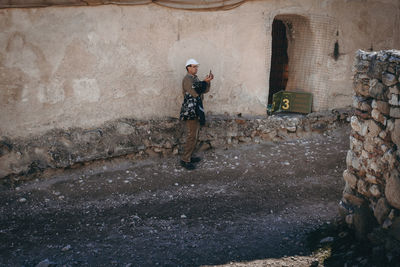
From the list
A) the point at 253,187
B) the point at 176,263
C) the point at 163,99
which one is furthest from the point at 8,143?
the point at 253,187

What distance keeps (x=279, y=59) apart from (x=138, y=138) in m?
3.51

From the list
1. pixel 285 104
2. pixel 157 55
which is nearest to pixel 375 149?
pixel 157 55

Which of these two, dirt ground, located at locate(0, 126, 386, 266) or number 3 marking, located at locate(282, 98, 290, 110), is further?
number 3 marking, located at locate(282, 98, 290, 110)

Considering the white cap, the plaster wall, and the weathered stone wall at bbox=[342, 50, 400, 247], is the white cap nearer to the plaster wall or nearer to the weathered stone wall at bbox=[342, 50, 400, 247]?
the plaster wall

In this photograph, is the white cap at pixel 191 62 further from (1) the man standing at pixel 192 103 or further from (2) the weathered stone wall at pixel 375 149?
(2) the weathered stone wall at pixel 375 149

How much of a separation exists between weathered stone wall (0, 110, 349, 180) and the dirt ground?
208 millimetres

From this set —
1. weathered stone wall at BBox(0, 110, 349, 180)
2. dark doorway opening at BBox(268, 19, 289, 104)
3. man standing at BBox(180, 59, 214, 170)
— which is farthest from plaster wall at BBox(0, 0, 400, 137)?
man standing at BBox(180, 59, 214, 170)

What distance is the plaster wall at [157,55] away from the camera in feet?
17.3

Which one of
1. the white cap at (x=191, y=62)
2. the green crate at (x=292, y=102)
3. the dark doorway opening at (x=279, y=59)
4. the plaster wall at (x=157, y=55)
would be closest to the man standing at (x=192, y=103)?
the white cap at (x=191, y=62)

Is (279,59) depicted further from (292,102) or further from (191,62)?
(191,62)

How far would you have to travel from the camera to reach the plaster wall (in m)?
5.28

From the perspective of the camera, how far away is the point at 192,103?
5.70 m

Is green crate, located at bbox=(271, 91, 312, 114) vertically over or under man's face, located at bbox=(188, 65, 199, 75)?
under

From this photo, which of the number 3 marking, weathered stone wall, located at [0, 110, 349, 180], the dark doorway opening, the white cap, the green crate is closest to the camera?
weathered stone wall, located at [0, 110, 349, 180]
